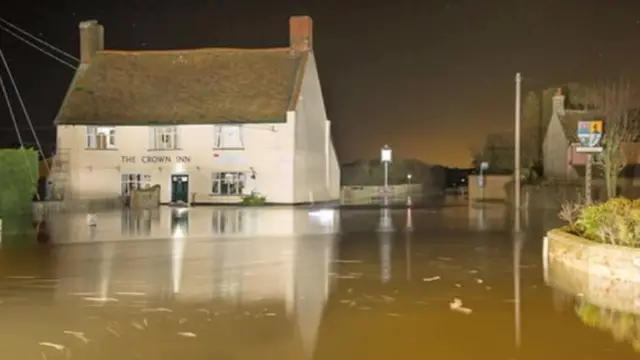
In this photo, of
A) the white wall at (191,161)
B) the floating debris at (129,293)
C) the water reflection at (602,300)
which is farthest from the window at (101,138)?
the water reflection at (602,300)

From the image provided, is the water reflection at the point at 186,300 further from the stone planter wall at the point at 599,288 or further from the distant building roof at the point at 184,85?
the distant building roof at the point at 184,85

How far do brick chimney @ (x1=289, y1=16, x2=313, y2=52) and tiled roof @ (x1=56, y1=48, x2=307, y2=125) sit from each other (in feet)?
1.97

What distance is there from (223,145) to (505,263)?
105 ft

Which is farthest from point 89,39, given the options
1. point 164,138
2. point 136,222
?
point 136,222

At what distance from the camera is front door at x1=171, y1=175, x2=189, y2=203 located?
154ft

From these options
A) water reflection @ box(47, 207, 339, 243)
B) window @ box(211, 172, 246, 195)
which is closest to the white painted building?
window @ box(211, 172, 246, 195)

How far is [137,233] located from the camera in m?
25.4

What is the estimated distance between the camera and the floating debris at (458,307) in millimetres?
11383

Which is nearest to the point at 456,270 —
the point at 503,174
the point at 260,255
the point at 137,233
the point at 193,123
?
the point at 260,255

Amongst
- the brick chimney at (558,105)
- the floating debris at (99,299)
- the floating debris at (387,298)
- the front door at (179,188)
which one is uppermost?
the brick chimney at (558,105)

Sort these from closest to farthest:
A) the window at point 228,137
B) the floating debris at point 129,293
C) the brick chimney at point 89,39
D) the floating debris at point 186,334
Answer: the floating debris at point 186,334 < the floating debris at point 129,293 < the window at point 228,137 < the brick chimney at point 89,39

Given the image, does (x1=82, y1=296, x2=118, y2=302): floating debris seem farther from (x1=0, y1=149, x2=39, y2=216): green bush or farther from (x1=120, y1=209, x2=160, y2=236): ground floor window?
(x1=0, y1=149, x2=39, y2=216): green bush

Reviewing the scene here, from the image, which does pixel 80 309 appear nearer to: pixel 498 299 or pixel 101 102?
pixel 498 299

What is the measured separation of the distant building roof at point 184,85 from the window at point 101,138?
686 millimetres
